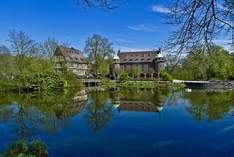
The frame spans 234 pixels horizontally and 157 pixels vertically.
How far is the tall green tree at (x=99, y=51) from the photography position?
4759 cm

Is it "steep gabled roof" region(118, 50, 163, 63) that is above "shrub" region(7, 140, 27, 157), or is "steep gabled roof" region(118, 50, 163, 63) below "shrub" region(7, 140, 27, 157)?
above

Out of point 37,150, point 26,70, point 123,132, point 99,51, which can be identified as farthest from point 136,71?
point 37,150

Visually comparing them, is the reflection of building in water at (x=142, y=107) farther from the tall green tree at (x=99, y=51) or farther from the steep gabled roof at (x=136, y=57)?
the steep gabled roof at (x=136, y=57)

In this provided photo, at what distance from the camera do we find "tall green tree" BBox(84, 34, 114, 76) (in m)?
Result: 47.6

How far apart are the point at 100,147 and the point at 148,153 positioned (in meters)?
1.73

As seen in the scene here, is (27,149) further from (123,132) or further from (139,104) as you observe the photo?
(139,104)

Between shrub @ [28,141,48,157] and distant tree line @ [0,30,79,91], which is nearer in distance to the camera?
shrub @ [28,141,48,157]

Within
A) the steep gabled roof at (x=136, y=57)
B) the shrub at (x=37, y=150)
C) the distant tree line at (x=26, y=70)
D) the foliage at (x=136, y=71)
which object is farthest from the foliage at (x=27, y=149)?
the steep gabled roof at (x=136, y=57)

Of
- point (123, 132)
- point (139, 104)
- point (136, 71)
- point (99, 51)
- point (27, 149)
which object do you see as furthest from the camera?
point (136, 71)

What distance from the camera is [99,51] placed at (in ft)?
157

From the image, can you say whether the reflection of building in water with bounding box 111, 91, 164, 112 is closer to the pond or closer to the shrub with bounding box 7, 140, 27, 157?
the pond

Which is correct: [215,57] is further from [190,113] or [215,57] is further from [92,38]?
[92,38]

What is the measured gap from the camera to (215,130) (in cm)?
1159

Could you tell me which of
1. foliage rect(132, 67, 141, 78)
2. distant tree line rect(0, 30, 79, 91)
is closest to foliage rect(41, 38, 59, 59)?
distant tree line rect(0, 30, 79, 91)
